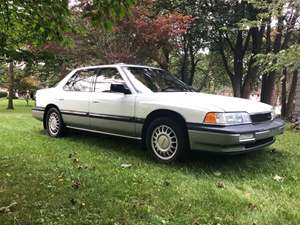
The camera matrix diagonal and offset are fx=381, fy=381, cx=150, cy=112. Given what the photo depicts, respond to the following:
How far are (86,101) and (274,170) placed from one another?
11.3 ft

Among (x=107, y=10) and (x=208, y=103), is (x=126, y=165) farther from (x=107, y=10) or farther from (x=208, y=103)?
(x=107, y=10)

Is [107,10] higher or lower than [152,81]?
higher

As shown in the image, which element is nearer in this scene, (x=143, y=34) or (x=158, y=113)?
(x=158, y=113)

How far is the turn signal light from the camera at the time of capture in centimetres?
510

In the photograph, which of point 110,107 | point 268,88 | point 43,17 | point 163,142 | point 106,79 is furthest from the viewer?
point 268,88

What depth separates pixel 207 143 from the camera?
5125 millimetres

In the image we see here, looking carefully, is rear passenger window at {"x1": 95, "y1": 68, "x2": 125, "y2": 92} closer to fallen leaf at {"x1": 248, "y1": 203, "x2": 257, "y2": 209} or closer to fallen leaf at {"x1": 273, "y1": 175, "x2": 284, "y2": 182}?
fallen leaf at {"x1": 273, "y1": 175, "x2": 284, "y2": 182}

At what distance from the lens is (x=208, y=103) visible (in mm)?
5305

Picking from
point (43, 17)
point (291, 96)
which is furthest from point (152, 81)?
point (291, 96)

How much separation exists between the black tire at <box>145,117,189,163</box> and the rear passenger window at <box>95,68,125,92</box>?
1218 mm

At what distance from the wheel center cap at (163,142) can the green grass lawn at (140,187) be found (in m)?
0.29

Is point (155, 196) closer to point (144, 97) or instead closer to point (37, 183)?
point (37, 183)

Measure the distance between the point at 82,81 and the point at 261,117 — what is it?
135 inches

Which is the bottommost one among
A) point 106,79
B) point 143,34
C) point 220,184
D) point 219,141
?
point 220,184
